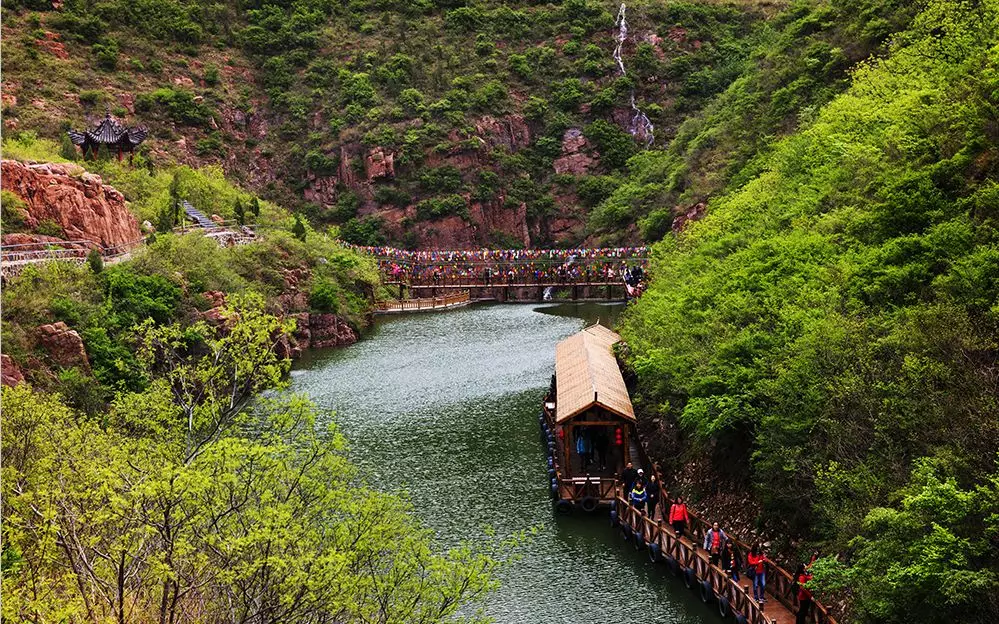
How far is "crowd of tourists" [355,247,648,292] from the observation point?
94.6m

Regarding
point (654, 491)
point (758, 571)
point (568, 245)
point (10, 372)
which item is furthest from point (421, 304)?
point (758, 571)

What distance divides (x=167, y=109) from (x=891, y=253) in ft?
332

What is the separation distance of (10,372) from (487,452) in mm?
20176

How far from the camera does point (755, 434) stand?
30.3 m

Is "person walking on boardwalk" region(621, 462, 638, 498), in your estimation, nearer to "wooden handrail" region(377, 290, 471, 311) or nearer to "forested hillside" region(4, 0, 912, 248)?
"wooden handrail" region(377, 290, 471, 311)

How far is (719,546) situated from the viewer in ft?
91.6

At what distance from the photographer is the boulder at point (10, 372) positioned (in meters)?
41.4

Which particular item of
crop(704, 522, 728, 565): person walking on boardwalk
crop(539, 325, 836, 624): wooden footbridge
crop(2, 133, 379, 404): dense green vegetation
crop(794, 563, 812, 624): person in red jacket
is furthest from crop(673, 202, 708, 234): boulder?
crop(794, 563, 812, 624): person in red jacket

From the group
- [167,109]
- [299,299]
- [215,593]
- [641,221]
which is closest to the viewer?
[215,593]

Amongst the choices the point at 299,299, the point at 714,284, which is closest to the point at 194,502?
the point at 714,284

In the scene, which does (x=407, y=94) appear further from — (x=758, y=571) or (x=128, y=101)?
(x=758, y=571)

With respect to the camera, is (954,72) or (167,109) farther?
(167,109)

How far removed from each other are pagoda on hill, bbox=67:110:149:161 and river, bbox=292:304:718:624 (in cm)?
3074

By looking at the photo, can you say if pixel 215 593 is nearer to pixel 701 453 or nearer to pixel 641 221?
pixel 701 453
